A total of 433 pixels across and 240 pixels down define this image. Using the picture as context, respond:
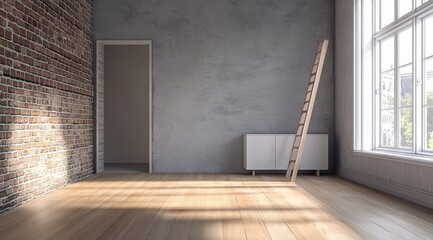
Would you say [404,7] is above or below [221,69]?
above

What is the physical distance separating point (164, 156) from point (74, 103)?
1.77 meters

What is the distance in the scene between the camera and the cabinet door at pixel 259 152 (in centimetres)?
733

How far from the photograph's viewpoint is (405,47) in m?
5.38

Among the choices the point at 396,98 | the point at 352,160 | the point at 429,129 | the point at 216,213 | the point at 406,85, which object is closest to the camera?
the point at 216,213

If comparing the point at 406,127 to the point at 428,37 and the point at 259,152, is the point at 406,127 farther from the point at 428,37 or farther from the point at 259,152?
the point at 259,152

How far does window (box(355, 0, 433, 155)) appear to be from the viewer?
4.91 m

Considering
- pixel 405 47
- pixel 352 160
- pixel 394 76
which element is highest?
pixel 405 47

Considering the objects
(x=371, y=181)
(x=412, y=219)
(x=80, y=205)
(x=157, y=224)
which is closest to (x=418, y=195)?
(x=412, y=219)

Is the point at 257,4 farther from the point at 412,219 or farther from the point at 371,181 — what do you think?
the point at 412,219

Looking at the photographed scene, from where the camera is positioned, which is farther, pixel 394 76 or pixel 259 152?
pixel 259 152

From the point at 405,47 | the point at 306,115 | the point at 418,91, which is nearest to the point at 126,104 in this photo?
the point at 306,115

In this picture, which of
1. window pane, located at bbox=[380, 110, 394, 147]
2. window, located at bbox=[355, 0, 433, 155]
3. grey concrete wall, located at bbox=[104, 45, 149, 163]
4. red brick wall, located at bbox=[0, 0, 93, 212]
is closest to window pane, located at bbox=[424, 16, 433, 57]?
window, located at bbox=[355, 0, 433, 155]

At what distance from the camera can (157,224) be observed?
12.2 ft

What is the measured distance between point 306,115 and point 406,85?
1.76 metres
